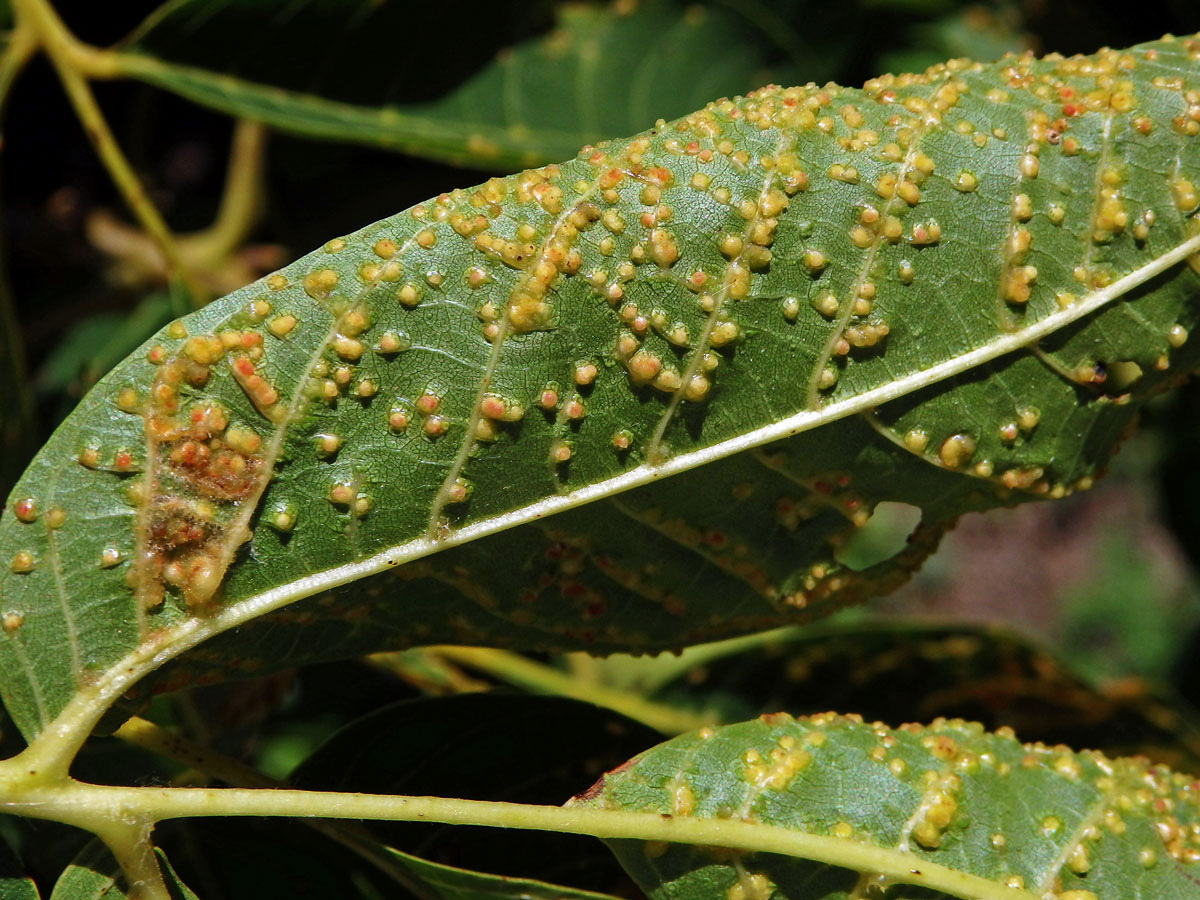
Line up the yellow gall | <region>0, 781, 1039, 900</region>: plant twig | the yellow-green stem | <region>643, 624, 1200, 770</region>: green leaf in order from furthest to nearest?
1. <region>643, 624, 1200, 770</region>: green leaf
2. the yellow-green stem
3. the yellow gall
4. <region>0, 781, 1039, 900</region>: plant twig

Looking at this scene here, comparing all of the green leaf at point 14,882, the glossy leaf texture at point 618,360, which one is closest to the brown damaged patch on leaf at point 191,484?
the glossy leaf texture at point 618,360

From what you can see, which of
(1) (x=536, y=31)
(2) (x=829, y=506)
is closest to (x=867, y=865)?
(2) (x=829, y=506)

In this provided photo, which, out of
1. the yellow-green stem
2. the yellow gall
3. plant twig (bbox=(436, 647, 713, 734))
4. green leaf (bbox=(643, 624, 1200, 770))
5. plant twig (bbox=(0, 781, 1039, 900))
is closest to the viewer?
plant twig (bbox=(0, 781, 1039, 900))

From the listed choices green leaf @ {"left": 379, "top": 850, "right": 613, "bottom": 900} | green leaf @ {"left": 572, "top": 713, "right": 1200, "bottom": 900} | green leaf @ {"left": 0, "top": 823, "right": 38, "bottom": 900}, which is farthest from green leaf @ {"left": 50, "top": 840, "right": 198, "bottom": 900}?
green leaf @ {"left": 572, "top": 713, "right": 1200, "bottom": 900}

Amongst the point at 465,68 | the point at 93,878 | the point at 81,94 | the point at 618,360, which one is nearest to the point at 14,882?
the point at 93,878

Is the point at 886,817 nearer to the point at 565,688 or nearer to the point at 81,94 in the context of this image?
the point at 565,688

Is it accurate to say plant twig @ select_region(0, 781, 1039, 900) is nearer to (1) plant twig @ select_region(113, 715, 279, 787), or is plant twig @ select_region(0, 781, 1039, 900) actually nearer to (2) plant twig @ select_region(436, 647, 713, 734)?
(1) plant twig @ select_region(113, 715, 279, 787)
